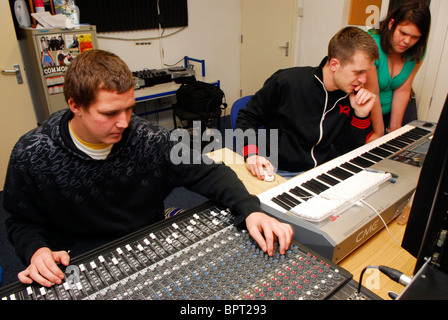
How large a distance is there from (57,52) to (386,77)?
2770mm

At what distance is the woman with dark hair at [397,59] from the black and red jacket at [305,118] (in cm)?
25

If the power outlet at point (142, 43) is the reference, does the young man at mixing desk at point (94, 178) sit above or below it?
below

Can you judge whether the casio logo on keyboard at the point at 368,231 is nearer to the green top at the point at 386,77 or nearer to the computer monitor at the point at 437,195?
the computer monitor at the point at 437,195

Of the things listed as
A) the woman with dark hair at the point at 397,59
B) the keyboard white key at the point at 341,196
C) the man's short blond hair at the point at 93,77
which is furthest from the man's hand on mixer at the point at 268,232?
the woman with dark hair at the point at 397,59

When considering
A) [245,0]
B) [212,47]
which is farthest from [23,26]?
[245,0]

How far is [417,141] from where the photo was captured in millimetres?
1788

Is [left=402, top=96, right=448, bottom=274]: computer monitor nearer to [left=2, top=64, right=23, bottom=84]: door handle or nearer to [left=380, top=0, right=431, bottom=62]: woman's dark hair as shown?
[left=380, top=0, right=431, bottom=62]: woman's dark hair

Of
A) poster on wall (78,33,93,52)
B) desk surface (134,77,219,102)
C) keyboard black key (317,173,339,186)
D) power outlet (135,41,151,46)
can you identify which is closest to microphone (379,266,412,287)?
keyboard black key (317,173,339,186)

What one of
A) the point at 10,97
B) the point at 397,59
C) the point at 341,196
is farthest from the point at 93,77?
the point at 10,97

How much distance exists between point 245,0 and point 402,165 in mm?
3971

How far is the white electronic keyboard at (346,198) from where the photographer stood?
1.02m

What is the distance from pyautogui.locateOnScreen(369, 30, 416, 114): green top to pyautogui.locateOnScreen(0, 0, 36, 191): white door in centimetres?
290

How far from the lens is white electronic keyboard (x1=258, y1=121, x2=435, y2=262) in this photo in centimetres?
102

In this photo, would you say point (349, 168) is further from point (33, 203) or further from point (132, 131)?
point (33, 203)
